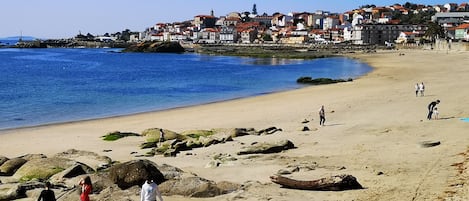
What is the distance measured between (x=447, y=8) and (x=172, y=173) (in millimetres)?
202007

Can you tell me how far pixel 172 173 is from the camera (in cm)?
1304

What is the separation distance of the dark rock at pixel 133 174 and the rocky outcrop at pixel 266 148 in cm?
453

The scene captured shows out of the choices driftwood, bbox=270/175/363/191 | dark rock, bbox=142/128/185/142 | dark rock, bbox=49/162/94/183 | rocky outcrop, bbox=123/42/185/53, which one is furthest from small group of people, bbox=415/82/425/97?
rocky outcrop, bbox=123/42/185/53

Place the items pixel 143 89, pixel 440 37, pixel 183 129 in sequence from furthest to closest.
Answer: pixel 440 37 < pixel 143 89 < pixel 183 129

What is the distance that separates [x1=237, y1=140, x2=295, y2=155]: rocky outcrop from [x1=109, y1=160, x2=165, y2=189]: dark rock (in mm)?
4528

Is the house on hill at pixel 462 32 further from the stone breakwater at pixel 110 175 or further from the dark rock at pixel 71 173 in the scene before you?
the dark rock at pixel 71 173

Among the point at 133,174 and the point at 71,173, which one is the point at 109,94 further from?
the point at 133,174

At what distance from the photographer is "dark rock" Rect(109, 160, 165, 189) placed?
39.7ft

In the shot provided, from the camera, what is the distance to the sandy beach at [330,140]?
1198 cm

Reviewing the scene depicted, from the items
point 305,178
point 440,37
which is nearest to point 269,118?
point 305,178

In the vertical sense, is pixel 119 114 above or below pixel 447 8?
below

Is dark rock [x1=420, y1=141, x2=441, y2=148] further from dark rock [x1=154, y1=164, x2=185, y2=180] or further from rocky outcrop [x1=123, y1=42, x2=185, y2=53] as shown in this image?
rocky outcrop [x1=123, y1=42, x2=185, y2=53]

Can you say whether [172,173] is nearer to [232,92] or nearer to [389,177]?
[389,177]

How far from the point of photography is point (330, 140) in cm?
1823
